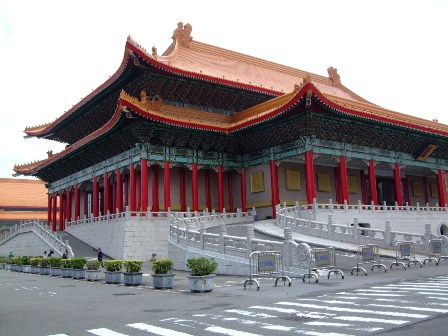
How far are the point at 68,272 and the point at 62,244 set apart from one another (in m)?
9.76

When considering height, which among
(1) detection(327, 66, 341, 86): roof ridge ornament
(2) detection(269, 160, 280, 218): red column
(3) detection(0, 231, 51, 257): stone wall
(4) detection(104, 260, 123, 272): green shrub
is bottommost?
(4) detection(104, 260, 123, 272): green shrub

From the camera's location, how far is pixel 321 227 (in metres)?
26.8

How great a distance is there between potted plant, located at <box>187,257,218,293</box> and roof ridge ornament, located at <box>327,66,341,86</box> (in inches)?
1664

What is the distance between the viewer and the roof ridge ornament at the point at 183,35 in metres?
41.9

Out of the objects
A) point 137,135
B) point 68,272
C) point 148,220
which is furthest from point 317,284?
point 137,135

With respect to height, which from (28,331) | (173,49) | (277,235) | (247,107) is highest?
(173,49)

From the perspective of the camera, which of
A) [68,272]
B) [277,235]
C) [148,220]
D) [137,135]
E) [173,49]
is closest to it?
[68,272]

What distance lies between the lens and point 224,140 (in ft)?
120

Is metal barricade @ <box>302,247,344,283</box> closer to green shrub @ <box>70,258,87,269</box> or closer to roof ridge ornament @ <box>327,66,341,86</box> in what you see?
green shrub @ <box>70,258,87,269</box>

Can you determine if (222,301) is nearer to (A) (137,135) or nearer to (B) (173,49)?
(A) (137,135)

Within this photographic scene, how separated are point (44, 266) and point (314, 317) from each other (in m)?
20.9

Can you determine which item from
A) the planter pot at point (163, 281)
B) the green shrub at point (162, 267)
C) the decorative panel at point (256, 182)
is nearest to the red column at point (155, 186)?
the decorative panel at point (256, 182)

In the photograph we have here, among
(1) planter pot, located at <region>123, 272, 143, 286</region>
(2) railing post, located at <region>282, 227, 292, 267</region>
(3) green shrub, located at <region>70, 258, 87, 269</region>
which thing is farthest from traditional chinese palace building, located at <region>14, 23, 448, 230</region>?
(2) railing post, located at <region>282, 227, 292, 267</region>

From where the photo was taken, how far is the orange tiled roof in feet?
227
